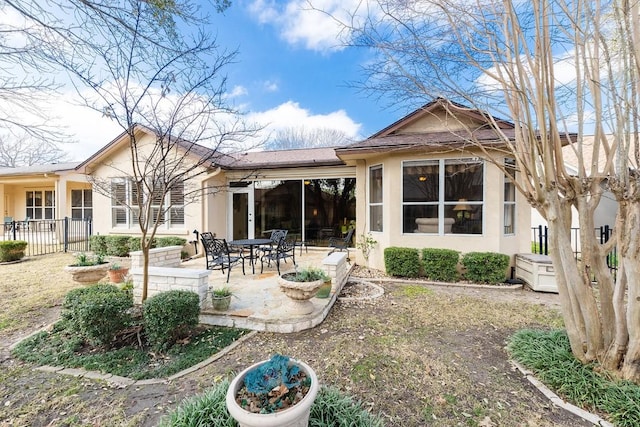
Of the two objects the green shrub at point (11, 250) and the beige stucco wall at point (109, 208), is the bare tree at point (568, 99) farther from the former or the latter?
the green shrub at point (11, 250)

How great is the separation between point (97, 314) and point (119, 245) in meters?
7.83

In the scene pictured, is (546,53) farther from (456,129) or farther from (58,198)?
(58,198)

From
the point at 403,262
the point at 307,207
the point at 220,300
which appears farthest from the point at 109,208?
the point at 403,262

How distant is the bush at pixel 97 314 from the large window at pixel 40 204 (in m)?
17.3

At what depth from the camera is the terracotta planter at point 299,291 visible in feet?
13.6

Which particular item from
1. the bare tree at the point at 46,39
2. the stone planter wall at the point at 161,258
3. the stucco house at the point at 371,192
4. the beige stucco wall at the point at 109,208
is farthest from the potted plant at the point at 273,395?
the beige stucco wall at the point at 109,208

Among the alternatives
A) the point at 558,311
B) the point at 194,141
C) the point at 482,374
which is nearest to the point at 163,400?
the point at 482,374

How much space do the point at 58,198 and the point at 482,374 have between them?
17.1m

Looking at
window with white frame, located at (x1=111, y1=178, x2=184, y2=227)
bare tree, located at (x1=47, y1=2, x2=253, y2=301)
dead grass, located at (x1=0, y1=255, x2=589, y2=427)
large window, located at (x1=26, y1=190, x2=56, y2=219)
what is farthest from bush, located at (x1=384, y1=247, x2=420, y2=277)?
large window, located at (x1=26, y1=190, x2=56, y2=219)

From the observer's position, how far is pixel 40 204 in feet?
53.9

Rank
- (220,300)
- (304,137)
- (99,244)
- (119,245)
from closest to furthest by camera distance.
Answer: (220,300) < (119,245) < (99,244) < (304,137)

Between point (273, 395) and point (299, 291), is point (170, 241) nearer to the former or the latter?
point (299, 291)

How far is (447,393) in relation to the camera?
2814 millimetres

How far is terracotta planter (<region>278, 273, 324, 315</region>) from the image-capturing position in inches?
164
